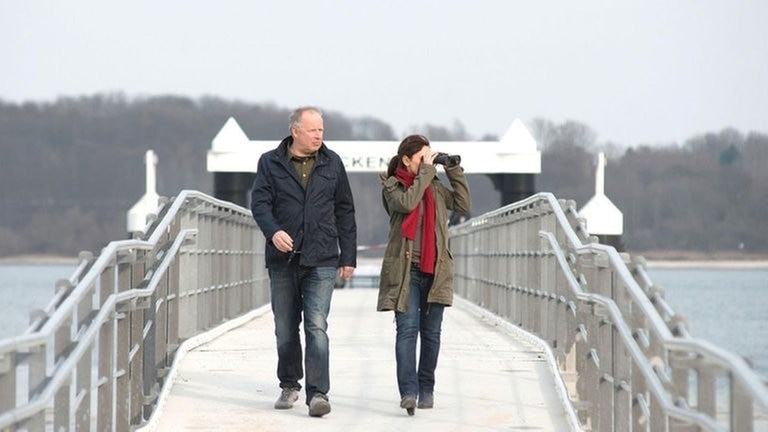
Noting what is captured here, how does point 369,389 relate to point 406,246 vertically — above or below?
below

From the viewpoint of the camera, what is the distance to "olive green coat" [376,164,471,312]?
10.9m

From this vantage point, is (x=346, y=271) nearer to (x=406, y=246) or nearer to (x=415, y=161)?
(x=406, y=246)

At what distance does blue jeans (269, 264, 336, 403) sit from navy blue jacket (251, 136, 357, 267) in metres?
0.08

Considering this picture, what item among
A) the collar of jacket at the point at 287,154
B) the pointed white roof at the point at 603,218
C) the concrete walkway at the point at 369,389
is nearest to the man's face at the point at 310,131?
the collar of jacket at the point at 287,154

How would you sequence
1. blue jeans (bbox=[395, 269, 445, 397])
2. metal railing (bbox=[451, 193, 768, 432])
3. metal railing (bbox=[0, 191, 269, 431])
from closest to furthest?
metal railing (bbox=[451, 193, 768, 432]) < metal railing (bbox=[0, 191, 269, 431]) < blue jeans (bbox=[395, 269, 445, 397])

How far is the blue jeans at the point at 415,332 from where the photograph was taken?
11055mm

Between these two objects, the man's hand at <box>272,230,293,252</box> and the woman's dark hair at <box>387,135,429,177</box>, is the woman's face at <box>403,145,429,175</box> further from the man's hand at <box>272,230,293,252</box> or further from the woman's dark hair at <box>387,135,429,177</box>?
the man's hand at <box>272,230,293,252</box>

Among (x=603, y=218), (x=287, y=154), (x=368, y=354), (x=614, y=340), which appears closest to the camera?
(x=614, y=340)

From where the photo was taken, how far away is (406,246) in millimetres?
10992

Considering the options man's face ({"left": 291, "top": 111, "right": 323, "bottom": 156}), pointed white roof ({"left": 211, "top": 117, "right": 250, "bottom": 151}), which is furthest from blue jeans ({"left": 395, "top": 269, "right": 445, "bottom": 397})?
pointed white roof ({"left": 211, "top": 117, "right": 250, "bottom": 151})

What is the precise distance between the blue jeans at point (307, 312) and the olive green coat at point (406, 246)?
33 centimetres

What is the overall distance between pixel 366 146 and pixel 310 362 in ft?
64.2

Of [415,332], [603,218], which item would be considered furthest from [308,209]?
[603,218]

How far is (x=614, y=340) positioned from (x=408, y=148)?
78.0 inches
